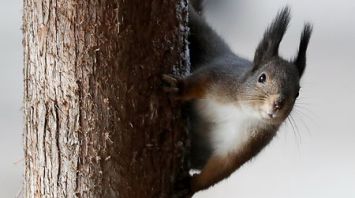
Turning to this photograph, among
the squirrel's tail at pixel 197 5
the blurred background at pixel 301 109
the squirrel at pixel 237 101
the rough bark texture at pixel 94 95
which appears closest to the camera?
the rough bark texture at pixel 94 95

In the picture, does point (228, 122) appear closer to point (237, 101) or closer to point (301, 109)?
point (237, 101)

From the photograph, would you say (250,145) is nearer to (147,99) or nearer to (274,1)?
(147,99)

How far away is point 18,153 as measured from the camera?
2352mm

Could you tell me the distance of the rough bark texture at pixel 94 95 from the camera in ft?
3.84

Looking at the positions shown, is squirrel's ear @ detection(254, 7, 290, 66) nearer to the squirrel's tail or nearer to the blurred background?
the squirrel's tail

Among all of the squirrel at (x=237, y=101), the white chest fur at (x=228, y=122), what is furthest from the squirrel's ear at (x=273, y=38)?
the white chest fur at (x=228, y=122)

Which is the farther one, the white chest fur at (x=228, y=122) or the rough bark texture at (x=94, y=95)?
the white chest fur at (x=228, y=122)

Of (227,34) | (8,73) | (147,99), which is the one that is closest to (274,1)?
(227,34)

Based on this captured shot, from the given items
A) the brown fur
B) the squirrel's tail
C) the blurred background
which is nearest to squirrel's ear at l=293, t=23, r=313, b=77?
the brown fur

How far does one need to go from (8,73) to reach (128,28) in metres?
1.28

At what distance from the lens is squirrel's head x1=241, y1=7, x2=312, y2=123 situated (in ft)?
4.11

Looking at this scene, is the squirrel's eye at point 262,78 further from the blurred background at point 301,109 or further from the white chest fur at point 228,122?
the blurred background at point 301,109

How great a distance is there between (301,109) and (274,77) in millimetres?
970

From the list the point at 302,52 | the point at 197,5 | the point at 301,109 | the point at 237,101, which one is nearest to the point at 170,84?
the point at 237,101
